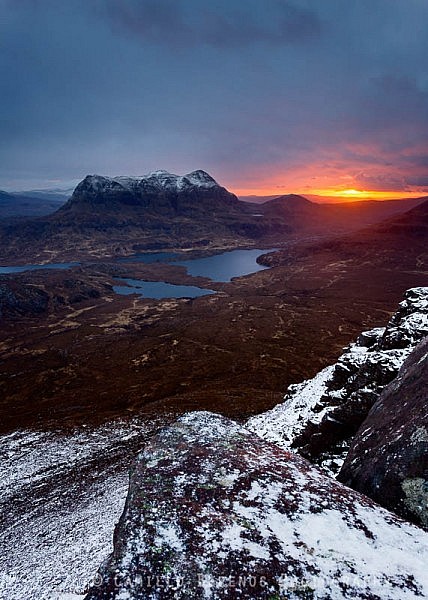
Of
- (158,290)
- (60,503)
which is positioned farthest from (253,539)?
(158,290)

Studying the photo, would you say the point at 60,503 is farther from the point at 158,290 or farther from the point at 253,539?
the point at 158,290

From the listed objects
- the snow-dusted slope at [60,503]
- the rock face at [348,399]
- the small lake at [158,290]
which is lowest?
the small lake at [158,290]

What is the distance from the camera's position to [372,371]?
74.8 feet

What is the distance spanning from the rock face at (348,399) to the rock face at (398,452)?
443 centimetres

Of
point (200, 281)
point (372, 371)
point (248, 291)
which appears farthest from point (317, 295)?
point (372, 371)

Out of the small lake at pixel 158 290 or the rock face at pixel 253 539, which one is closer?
the rock face at pixel 253 539

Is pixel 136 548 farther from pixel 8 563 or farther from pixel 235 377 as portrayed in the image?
pixel 235 377

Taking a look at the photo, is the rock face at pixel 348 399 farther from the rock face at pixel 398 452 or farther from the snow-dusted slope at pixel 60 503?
the snow-dusted slope at pixel 60 503

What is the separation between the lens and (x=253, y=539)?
986 centimetres

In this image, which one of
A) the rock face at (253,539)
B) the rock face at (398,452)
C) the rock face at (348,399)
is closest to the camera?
the rock face at (253,539)

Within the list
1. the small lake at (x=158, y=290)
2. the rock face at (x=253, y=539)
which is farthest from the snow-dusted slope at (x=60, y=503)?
the small lake at (x=158, y=290)

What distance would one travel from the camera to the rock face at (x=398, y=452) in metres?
10.8

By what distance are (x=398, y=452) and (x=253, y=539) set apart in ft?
20.9

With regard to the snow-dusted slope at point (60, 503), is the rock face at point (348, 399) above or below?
above
